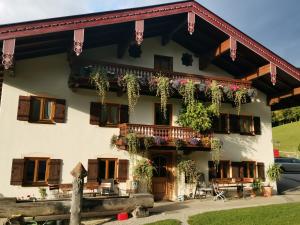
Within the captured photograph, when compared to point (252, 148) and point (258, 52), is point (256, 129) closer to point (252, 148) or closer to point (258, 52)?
point (252, 148)

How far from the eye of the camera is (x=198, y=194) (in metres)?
17.4

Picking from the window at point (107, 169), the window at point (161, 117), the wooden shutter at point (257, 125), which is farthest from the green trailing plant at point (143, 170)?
the wooden shutter at point (257, 125)

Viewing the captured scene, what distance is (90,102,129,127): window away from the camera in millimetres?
16156

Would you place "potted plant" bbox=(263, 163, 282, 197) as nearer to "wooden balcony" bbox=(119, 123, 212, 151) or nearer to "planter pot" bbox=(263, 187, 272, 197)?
"planter pot" bbox=(263, 187, 272, 197)

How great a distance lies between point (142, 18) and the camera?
15.2 meters

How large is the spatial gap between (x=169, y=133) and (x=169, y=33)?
19.6ft

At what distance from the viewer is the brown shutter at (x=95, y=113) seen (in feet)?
52.7

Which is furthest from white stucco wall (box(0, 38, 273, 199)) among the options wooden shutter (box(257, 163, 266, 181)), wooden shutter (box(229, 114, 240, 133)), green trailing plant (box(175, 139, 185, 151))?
wooden shutter (box(257, 163, 266, 181))

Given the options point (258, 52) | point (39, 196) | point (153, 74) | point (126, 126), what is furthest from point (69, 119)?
point (258, 52)

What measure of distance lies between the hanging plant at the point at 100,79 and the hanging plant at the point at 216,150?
632 centimetres

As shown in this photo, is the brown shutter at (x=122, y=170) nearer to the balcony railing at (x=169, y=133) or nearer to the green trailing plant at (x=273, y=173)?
the balcony railing at (x=169, y=133)

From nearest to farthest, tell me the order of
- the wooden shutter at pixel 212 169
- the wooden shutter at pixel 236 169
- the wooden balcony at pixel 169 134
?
the wooden balcony at pixel 169 134
the wooden shutter at pixel 212 169
the wooden shutter at pixel 236 169

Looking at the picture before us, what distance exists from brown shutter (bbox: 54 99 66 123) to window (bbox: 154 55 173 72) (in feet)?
19.5

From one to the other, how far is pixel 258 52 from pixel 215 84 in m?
3.00
